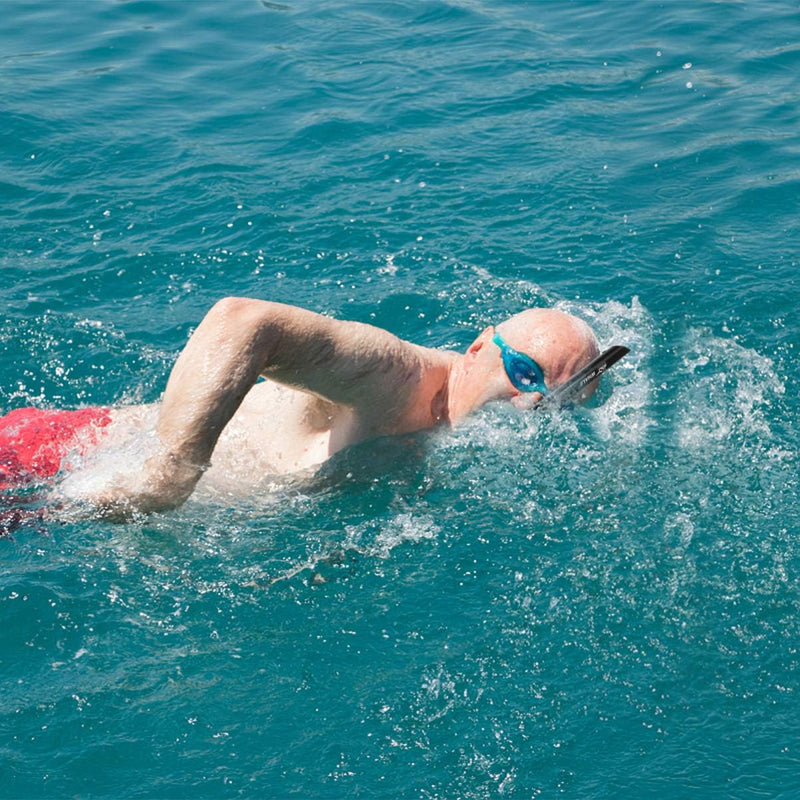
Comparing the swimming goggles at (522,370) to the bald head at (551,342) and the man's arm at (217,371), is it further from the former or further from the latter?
the man's arm at (217,371)

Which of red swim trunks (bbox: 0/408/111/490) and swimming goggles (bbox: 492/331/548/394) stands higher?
swimming goggles (bbox: 492/331/548/394)

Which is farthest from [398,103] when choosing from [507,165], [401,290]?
[401,290]

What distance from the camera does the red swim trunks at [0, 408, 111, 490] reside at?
5.67 m

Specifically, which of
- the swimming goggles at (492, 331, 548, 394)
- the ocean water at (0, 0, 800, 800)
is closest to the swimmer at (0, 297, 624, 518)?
the swimming goggles at (492, 331, 548, 394)

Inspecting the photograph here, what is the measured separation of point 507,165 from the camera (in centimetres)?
1001

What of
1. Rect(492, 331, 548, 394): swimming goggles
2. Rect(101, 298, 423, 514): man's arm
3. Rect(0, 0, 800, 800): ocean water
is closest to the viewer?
Rect(101, 298, 423, 514): man's arm

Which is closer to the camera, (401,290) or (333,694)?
(333,694)

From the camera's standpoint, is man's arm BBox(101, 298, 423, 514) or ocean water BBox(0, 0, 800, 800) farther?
ocean water BBox(0, 0, 800, 800)

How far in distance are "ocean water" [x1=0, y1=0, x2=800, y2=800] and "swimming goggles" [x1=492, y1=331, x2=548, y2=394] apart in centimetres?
28

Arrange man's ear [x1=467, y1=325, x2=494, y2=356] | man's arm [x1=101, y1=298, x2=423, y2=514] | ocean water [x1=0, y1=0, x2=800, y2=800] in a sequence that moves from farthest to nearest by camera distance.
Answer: man's ear [x1=467, y1=325, x2=494, y2=356]
ocean water [x1=0, y1=0, x2=800, y2=800]
man's arm [x1=101, y1=298, x2=423, y2=514]

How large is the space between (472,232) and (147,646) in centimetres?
511

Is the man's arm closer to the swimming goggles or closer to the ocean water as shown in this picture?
the ocean water

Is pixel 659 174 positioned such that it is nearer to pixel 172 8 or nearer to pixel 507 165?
pixel 507 165

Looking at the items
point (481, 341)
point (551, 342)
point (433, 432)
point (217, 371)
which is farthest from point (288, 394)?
point (217, 371)
